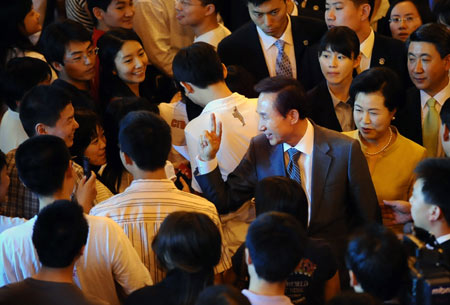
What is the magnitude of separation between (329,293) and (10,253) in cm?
133

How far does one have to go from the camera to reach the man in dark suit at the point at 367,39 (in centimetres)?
516

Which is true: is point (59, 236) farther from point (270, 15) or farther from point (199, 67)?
point (270, 15)

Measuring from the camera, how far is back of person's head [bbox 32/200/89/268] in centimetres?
282

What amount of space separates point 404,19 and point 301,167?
234cm

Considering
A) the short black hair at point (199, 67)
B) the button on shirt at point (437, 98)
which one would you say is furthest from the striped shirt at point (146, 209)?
the button on shirt at point (437, 98)

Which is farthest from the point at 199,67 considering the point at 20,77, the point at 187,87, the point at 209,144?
the point at 20,77

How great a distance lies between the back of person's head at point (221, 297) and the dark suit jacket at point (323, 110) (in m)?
2.44

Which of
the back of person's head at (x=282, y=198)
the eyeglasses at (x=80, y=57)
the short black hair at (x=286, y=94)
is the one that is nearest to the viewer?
the back of person's head at (x=282, y=198)

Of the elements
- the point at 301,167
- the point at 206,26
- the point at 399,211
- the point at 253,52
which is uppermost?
the point at 206,26

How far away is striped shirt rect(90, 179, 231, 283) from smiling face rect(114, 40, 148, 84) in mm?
1674

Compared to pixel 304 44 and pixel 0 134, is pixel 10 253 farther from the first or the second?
pixel 304 44

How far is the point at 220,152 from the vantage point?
170 inches

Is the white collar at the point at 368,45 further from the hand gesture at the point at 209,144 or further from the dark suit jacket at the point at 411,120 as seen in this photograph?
the hand gesture at the point at 209,144

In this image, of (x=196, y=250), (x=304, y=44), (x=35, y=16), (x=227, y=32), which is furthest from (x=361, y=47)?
(x=196, y=250)
